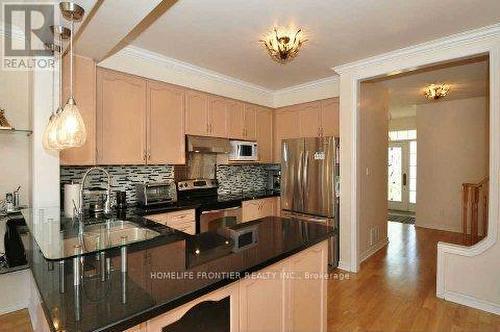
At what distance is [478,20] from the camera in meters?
2.34

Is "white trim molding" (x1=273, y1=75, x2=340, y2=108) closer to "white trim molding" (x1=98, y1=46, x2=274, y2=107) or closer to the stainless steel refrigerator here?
"white trim molding" (x1=98, y1=46, x2=274, y2=107)

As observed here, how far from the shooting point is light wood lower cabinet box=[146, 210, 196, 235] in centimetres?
289

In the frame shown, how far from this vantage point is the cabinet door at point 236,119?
3967 mm

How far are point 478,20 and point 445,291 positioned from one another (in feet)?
8.35

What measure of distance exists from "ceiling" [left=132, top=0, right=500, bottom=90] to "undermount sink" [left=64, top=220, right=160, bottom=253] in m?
1.74

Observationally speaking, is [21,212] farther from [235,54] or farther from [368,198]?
[368,198]

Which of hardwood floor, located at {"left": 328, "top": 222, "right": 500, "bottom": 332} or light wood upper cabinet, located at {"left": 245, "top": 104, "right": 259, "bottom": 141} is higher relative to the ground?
light wood upper cabinet, located at {"left": 245, "top": 104, "right": 259, "bottom": 141}

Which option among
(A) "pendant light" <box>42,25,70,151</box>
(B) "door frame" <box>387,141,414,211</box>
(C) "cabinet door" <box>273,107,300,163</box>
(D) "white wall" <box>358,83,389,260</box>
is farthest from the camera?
(B) "door frame" <box>387,141,414,211</box>

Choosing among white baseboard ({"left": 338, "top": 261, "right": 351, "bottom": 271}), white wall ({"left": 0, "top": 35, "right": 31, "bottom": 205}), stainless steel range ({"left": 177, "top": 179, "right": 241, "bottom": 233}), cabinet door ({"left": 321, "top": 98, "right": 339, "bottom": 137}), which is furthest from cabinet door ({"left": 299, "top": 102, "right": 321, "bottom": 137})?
white wall ({"left": 0, "top": 35, "right": 31, "bottom": 205})

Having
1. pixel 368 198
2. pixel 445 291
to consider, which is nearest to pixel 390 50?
pixel 368 198

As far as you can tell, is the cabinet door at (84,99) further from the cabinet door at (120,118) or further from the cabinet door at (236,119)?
the cabinet door at (236,119)

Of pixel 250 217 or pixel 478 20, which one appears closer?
pixel 478 20

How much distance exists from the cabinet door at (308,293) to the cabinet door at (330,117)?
233cm

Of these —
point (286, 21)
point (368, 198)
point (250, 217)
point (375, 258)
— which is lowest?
point (375, 258)
